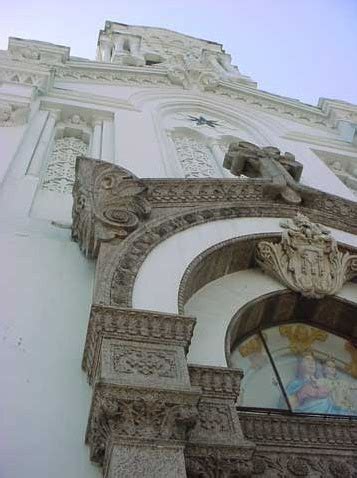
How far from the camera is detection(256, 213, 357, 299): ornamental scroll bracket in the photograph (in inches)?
248

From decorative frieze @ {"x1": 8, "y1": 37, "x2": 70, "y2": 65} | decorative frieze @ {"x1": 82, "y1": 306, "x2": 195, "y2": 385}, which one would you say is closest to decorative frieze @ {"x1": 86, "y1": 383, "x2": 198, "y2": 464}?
decorative frieze @ {"x1": 82, "y1": 306, "x2": 195, "y2": 385}

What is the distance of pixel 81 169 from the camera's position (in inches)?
263

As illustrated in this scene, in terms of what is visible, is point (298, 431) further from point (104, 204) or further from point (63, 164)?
point (63, 164)

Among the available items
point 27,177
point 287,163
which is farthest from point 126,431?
point 287,163

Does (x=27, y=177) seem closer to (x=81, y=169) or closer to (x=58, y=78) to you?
(x=81, y=169)

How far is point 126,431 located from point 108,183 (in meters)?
3.04

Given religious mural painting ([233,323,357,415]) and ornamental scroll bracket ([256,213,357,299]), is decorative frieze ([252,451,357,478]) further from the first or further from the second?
ornamental scroll bracket ([256,213,357,299])

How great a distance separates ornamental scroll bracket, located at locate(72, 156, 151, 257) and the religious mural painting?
163cm

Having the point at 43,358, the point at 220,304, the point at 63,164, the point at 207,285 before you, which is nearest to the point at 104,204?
the point at 207,285

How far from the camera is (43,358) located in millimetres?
4953

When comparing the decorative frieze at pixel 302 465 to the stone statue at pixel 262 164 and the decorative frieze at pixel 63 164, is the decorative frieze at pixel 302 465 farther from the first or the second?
the decorative frieze at pixel 63 164

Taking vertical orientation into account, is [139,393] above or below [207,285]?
below

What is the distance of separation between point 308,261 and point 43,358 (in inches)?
114

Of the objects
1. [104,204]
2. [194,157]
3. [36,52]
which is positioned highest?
[36,52]
